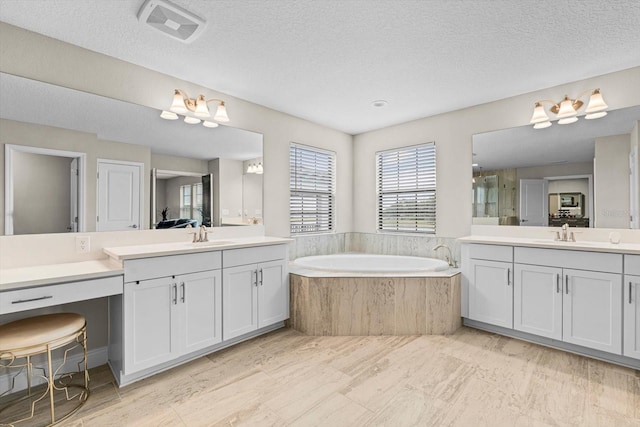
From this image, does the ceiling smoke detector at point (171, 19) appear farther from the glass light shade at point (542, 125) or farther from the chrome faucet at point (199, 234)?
the glass light shade at point (542, 125)

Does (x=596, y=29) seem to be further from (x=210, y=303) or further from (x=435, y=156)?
(x=210, y=303)

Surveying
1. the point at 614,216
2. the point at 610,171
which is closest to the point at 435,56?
the point at 610,171

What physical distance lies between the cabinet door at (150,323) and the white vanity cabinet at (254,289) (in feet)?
1.43

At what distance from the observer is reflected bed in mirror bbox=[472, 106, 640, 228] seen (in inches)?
106

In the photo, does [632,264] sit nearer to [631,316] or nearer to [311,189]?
[631,316]

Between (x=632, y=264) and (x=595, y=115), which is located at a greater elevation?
(x=595, y=115)

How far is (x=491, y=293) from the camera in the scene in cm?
299

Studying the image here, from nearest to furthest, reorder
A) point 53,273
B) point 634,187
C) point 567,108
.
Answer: point 53,273, point 634,187, point 567,108

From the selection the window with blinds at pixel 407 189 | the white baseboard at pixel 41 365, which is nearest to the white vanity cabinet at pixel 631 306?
the window with blinds at pixel 407 189

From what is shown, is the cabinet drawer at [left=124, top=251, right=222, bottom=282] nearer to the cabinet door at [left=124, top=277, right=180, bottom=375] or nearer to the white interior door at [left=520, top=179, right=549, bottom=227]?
the cabinet door at [left=124, top=277, right=180, bottom=375]

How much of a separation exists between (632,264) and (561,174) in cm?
103

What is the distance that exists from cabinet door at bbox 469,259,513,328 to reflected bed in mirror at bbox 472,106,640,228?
621 mm

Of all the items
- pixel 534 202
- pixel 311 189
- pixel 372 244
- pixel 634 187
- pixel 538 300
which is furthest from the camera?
pixel 372 244

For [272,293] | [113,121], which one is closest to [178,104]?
[113,121]
